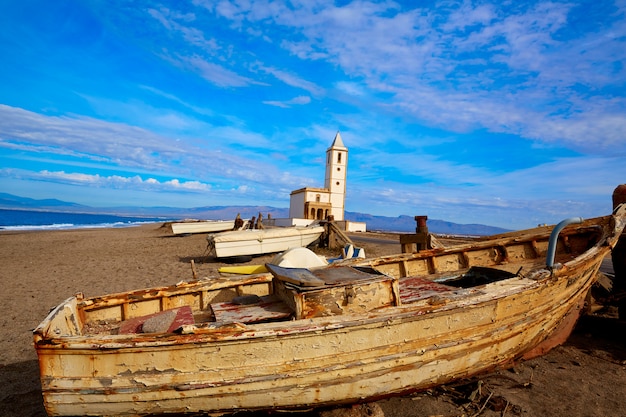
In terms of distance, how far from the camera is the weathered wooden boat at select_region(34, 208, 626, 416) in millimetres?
3195

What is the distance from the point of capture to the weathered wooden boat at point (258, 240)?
14.5m

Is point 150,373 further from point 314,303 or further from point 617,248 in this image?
point 617,248

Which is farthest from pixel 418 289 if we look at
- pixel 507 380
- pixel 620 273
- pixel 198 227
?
pixel 198 227

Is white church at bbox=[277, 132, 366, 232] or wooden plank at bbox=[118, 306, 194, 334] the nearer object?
→ wooden plank at bbox=[118, 306, 194, 334]

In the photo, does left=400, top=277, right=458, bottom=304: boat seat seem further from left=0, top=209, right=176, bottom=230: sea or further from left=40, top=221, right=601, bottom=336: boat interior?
left=0, top=209, right=176, bottom=230: sea

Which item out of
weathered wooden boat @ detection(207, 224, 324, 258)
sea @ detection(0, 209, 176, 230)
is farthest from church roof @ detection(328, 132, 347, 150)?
sea @ detection(0, 209, 176, 230)

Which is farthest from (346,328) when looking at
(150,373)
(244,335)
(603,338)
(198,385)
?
(603,338)

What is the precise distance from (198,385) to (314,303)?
1418mm

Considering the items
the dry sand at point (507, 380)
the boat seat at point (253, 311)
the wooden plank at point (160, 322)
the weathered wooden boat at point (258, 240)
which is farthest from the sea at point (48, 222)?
the boat seat at point (253, 311)

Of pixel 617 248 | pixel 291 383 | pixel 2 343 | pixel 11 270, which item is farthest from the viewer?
pixel 11 270

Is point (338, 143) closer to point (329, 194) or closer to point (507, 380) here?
point (329, 194)

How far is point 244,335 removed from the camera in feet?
10.9

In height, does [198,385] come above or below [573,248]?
below

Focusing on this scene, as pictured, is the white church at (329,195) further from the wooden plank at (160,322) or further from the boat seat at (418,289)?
the wooden plank at (160,322)
